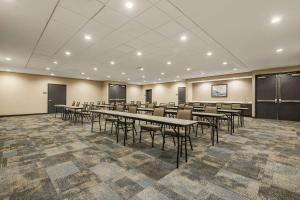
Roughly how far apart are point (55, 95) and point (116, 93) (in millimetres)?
5175

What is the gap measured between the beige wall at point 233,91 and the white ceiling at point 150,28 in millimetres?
4044

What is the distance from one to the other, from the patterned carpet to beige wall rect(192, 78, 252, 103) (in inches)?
262

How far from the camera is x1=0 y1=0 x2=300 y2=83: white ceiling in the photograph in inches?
109

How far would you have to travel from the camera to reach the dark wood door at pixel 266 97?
8039 millimetres

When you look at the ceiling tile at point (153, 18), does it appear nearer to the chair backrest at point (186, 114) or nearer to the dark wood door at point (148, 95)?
the chair backrest at point (186, 114)

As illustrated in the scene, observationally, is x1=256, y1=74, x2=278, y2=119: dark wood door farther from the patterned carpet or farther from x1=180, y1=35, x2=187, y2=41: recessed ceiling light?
x1=180, y1=35, x2=187, y2=41: recessed ceiling light

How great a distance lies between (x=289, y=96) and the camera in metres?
7.61

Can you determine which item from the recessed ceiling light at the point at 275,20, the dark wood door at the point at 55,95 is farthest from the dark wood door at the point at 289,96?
the dark wood door at the point at 55,95

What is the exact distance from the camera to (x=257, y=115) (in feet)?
28.3

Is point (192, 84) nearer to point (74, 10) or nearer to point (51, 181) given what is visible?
point (74, 10)

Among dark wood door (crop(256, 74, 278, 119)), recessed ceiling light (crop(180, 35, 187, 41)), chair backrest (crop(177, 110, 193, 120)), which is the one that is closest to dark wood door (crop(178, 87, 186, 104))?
dark wood door (crop(256, 74, 278, 119))

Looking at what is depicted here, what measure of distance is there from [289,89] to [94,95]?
1345 centimetres

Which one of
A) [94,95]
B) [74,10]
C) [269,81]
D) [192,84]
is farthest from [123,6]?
[94,95]

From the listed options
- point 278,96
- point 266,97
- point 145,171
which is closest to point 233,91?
point 266,97
